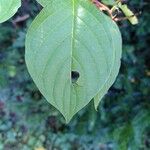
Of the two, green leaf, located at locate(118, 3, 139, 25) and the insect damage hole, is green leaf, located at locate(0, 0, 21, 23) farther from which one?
green leaf, located at locate(118, 3, 139, 25)

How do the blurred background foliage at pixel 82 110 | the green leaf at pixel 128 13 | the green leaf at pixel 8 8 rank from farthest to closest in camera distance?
the blurred background foliage at pixel 82 110
the green leaf at pixel 128 13
the green leaf at pixel 8 8

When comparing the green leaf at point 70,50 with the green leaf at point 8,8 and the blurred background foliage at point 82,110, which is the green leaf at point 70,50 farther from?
the blurred background foliage at point 82,110

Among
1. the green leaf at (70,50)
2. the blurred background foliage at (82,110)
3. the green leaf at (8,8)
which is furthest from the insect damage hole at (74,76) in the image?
the blurred background foliage at (82,110)

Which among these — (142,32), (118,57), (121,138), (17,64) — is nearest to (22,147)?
(17,64)

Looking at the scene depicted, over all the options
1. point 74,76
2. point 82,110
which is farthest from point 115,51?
point 82,110

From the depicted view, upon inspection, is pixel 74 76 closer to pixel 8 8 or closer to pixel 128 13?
pixel 8 8

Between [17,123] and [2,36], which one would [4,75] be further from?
[17,123]
